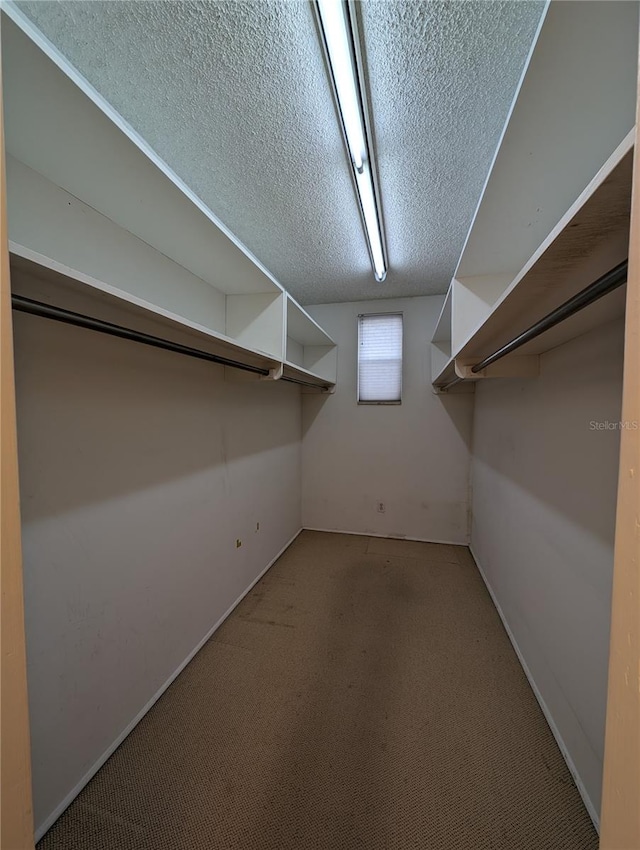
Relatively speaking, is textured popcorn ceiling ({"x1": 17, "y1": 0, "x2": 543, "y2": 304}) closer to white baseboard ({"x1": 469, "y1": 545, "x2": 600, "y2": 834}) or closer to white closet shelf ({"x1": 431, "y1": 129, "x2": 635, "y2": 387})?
white closet shelf ({"x1": 431, "y1": 129, "x2": 635, "y2": 387})

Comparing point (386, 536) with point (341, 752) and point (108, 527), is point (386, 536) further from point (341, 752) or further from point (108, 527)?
point (108, 527)

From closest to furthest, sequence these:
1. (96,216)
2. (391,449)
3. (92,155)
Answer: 1. (92,155)
2. (96,216)
3. (391,449)

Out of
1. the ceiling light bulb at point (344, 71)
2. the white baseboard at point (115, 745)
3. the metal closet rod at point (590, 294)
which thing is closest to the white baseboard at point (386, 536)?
the white baseboard at point (115, 745)

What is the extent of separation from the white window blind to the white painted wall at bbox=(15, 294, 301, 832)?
6.19 ft

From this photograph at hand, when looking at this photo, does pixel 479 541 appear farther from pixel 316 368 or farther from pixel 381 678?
pixel 316 368

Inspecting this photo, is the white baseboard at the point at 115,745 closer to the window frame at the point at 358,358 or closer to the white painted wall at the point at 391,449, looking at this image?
the white painted wall at the point at 391,449

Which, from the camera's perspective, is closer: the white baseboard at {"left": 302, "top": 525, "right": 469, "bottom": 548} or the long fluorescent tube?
the long fluorescent tube

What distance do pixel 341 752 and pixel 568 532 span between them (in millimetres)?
1329

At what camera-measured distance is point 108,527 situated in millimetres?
1251

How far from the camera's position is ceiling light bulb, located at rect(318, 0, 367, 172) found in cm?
88

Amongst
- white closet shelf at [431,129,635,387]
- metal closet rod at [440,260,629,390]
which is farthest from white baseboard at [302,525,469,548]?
metal closet rod at [440,260,629,390]

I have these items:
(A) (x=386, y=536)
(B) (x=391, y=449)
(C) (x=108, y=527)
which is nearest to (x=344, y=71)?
(C) (x=108, y=527)

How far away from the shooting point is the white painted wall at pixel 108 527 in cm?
101

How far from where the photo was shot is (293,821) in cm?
104
